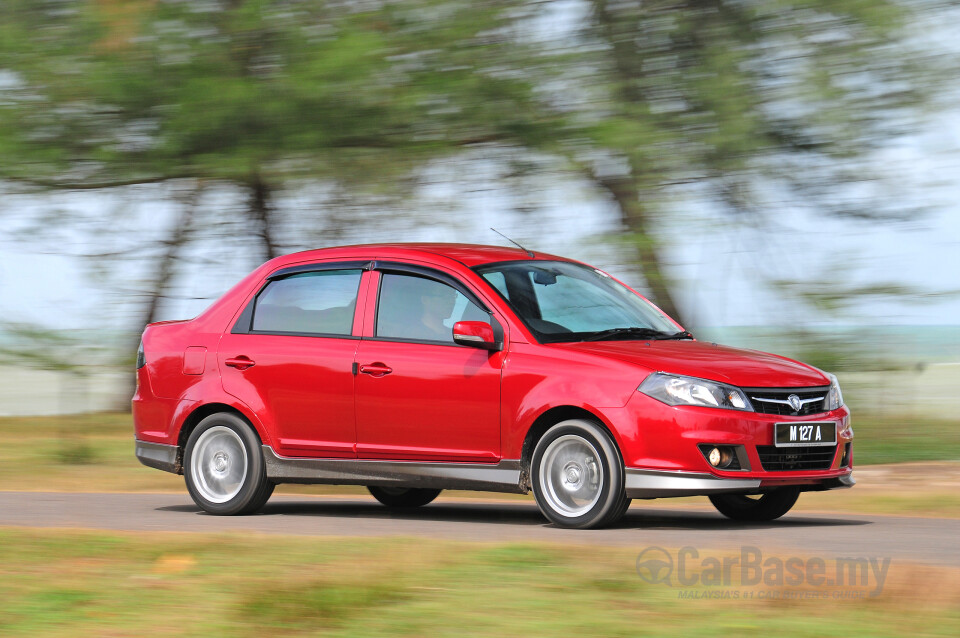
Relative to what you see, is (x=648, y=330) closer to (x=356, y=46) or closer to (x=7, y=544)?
(x=7, y=544)

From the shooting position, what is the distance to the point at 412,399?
363 inches

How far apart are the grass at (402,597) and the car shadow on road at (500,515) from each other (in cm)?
205

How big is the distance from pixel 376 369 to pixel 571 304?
1.39 m

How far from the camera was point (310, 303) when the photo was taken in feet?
32.8

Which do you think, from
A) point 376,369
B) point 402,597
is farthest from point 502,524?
point 402,597

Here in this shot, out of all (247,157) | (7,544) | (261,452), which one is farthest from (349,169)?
(7,544)

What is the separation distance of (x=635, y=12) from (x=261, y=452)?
645cm

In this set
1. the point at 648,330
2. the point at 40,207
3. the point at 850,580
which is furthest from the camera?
the point at 40,207

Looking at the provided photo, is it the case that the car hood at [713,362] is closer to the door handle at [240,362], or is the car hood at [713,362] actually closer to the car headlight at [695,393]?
the car headlight at [695,393]

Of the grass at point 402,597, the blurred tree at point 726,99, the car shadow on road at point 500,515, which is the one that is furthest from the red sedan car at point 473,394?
the blurred tree at point 726,99

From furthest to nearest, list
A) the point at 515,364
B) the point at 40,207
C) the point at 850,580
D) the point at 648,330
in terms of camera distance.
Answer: the point at 40,207
the point at 648,330
the point at 515,364
the point at 850,580

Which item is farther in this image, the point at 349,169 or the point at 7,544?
the point at 349,169

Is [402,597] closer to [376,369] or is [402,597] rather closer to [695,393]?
[695,393]

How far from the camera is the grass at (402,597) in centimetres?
546
